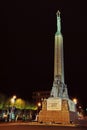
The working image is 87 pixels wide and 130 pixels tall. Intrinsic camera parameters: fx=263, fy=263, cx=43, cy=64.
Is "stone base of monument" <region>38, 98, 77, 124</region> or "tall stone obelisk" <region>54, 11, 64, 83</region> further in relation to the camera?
"tall stone obelisk" <region>54, 11, 64, 83</region>

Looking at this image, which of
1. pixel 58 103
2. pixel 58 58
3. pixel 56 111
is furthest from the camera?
pixel 58 58

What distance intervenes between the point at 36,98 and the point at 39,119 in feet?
241

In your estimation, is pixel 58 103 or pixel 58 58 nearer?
pixel 58 103

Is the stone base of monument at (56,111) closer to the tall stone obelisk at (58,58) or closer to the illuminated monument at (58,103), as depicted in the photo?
the illuminated monument at (58,103)

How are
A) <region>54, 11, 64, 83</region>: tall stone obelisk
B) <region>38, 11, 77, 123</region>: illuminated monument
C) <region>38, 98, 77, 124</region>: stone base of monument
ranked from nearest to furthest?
<region>38, 98, 77, 124</region>: stone base of monument < <region>38, 11, 77, 123</region>: illuminated monument < <region>54, 11, 64, 83</region>: tall stone obelisk

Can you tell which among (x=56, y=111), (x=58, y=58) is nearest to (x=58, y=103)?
(x=56, y=111)

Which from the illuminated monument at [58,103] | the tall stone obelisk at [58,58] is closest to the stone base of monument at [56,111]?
the illuminated monument at [58,103]

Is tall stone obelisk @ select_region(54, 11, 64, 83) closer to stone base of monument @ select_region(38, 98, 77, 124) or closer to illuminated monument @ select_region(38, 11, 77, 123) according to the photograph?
illuminated monument @ select_region(38, 11, 77, 123)

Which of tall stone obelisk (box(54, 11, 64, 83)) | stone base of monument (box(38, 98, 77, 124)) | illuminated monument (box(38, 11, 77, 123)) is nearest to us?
stone base of monument (box(38, 98, 77, 124))

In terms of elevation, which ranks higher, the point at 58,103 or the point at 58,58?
the point at 58,58

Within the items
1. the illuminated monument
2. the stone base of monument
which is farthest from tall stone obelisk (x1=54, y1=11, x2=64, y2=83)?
the stone base of monument

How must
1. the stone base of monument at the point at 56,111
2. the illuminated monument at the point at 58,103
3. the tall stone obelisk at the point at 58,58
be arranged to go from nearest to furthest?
the stone base of monument at the point at 56,111
the illuminated monument at the point at 58,103
the tall stone obelisk at the point at 58,58

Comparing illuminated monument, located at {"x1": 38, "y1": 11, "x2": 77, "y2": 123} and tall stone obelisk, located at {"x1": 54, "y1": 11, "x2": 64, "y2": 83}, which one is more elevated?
tall stone obelisk, located at {"x1": 54, "y1": 11, "x2": 64, "y2": 83}

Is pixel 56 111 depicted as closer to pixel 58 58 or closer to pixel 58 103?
pixel 58 103
